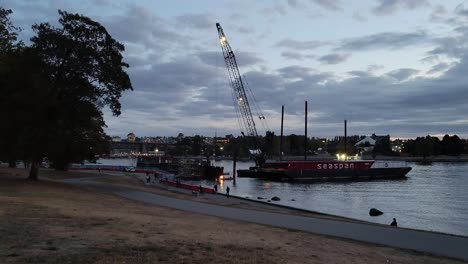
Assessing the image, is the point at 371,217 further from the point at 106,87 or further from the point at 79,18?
the point at 79,18

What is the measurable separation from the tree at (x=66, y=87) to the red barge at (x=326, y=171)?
6471 centimetres

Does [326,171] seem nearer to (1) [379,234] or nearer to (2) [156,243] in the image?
(1) [379,234]

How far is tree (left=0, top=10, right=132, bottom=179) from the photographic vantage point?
36.0 metres

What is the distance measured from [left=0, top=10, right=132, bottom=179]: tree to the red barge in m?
64.7

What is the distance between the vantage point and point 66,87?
39.3m

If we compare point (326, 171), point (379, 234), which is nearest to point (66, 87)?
point (379, 234)

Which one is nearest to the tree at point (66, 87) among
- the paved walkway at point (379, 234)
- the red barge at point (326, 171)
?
the paved walkway at point (379, 234)

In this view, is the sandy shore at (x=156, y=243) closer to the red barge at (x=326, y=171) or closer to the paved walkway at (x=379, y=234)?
the paved walkway at (x=379, y=234)

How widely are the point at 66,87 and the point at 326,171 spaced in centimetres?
7649

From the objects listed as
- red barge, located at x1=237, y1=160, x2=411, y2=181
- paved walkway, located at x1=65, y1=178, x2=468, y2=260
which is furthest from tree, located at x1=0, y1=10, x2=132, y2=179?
red barge, located at x1=237, y1=160, x2=411, y2=181

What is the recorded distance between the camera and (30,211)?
17.1 metres

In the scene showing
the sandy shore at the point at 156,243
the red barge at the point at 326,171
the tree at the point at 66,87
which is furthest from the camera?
the red barge at the point at 326,171

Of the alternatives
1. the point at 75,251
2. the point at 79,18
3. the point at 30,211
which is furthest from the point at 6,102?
the point at 75,251

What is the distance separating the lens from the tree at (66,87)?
36.0 m
